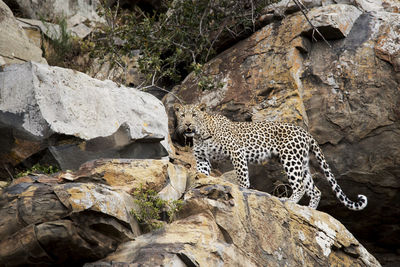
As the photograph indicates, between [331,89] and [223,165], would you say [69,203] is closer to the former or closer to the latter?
[223,165]

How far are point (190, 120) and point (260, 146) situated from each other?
1.64 meters

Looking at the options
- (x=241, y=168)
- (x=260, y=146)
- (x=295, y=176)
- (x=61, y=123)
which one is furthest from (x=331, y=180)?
(x=61, y=123)

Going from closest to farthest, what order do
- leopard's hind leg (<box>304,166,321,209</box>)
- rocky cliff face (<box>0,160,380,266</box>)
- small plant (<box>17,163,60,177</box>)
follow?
1. rocky cliff face (<box>0,160,380,266</box>)
2. small plant (<box>17,163,60,177</box>)
3. leopard's hind leg (<box>304,166,321,209</box>)

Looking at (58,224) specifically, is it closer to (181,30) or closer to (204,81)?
(204,81)

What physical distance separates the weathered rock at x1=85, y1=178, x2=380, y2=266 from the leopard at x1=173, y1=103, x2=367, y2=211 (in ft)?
9.87

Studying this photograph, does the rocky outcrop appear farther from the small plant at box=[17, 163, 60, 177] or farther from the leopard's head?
the leopard's head

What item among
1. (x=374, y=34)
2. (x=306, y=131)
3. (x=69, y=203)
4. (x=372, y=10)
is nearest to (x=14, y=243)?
(x=69, y=203)

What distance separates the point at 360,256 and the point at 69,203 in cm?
479

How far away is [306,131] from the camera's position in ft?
39.1

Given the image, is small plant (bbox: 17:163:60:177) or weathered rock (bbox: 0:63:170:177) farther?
weathered rock (bbox: 0:63:170:177)

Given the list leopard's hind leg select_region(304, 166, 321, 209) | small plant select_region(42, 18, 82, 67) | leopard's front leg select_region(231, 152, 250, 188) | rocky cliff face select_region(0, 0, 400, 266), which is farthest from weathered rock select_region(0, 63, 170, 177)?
small plant select_region(42, 18, 82, 67)

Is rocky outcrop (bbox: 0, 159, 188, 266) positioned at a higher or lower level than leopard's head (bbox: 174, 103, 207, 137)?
higher

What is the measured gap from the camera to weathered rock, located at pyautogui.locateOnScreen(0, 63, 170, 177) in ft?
26.4

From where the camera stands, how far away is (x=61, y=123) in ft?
27.4
